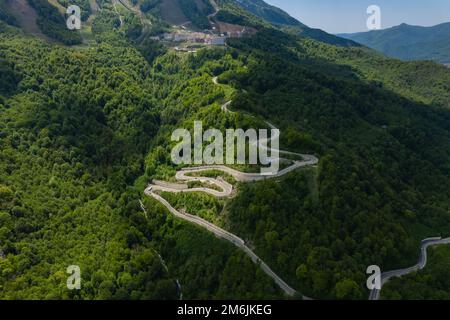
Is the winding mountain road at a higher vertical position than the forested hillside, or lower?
lower

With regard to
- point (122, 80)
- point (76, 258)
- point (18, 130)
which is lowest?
point (76, 258)

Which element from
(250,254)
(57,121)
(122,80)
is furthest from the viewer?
(122,80)

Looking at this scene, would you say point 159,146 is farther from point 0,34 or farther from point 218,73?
point 0,34

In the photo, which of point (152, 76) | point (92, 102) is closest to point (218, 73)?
point (152, 76)

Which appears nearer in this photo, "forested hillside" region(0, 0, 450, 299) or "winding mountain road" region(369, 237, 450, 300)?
"winding mountain road" region(369, 237, 450, 300)

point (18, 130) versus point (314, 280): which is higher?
point (18, 130)
